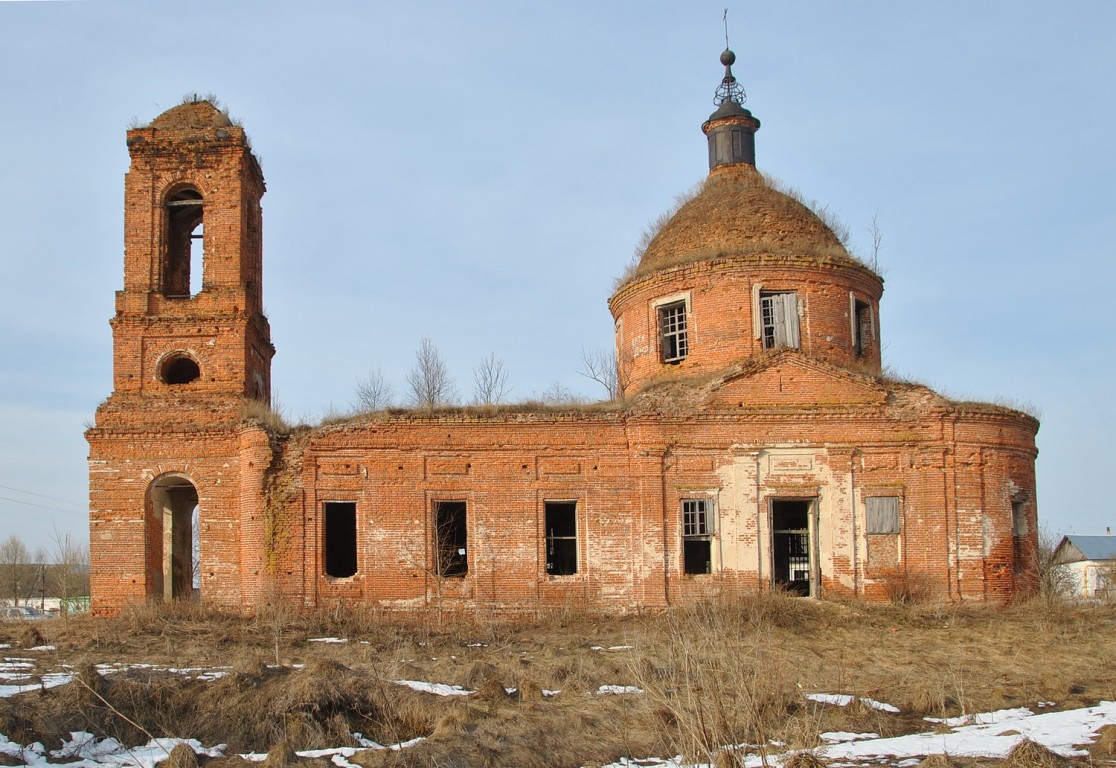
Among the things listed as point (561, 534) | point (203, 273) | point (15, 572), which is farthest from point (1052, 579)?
point (15, 572)

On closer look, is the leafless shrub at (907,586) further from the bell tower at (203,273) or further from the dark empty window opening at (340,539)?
the bell tower at (203,273)

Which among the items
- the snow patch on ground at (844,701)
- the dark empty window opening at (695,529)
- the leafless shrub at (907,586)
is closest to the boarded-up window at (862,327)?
the leafless shrub at (907,586)

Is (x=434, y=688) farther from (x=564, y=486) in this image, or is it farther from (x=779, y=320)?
(x=779, y=320)

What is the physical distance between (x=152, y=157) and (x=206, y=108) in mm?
1497

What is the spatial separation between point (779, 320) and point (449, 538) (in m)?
7.74

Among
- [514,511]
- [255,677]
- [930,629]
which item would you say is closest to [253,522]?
[514,511]

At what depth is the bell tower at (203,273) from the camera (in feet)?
65.6

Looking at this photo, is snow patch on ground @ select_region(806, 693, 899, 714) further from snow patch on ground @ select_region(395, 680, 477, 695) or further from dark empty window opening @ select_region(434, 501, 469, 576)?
dark empty window opening @ select_region(434, 501, 469, 576)

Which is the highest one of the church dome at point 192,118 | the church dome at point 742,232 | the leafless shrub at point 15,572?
the church dome at point 192,118

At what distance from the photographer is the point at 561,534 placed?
2103cm

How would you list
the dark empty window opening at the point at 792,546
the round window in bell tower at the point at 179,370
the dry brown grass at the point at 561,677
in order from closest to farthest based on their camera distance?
the dry brown grass at the point at 561,677, the round window in bell tower at the point at 179,370, the dark empty window opening at the point at 792,546

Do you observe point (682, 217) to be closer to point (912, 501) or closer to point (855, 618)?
point (912, 501)

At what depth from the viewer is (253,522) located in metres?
18.6

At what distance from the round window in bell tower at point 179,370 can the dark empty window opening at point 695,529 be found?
373 inches
